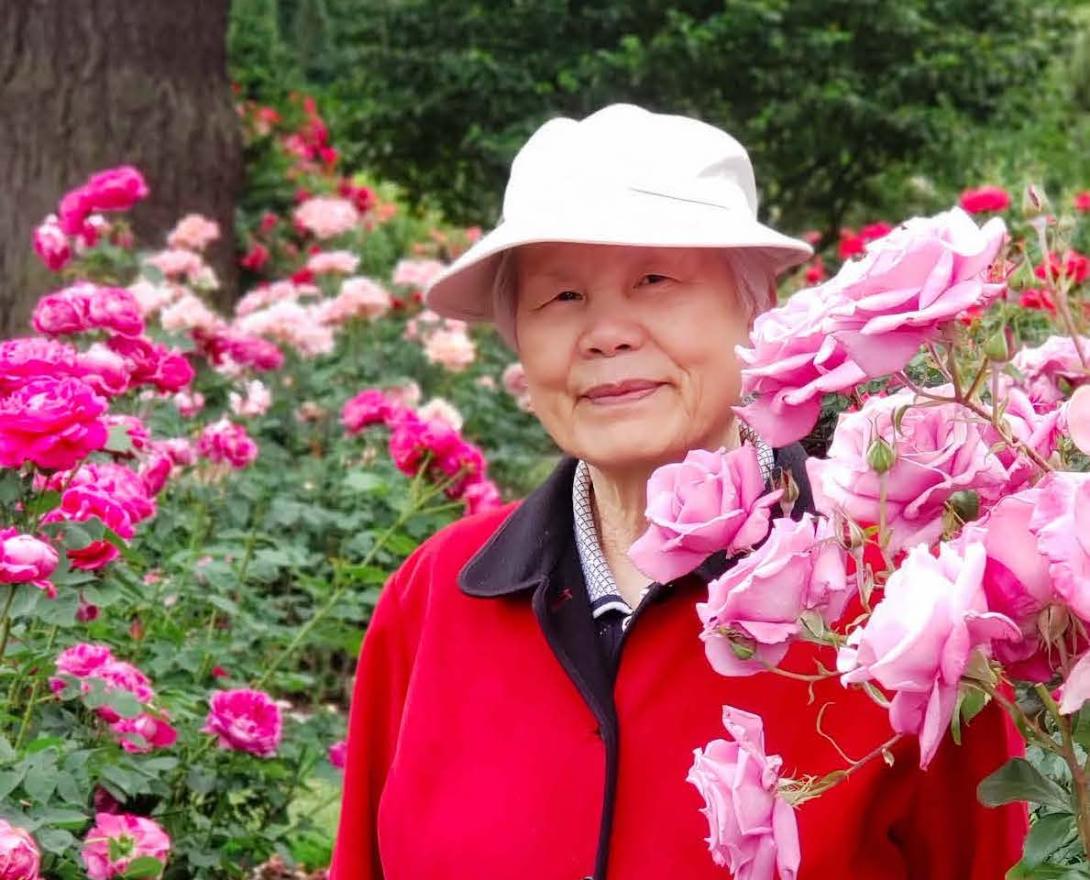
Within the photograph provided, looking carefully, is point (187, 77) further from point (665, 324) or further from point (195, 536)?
point (665, 324)

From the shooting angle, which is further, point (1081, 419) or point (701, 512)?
point (701, 512)

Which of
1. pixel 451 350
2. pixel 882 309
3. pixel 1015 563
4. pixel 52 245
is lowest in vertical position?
pixel 451 350

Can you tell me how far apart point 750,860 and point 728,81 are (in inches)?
306

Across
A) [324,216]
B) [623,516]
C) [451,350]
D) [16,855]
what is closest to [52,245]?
[451,350]

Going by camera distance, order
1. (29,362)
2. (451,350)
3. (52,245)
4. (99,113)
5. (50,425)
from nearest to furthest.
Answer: (50,425), (29,362), (52,245), (451,350), (99,113)

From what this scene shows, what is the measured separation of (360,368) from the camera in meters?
6.00

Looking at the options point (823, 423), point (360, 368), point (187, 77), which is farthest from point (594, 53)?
Result: point (823, 423)

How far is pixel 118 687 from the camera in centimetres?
272

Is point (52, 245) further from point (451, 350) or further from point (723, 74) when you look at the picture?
point (723, 74)

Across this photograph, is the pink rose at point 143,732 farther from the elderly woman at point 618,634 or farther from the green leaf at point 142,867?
the elderly woman at point 618,634

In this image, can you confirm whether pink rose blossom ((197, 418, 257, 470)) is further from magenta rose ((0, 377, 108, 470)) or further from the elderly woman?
the elderly woman

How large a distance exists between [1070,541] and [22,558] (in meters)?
1.60

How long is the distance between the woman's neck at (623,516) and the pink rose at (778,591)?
0.79 metres

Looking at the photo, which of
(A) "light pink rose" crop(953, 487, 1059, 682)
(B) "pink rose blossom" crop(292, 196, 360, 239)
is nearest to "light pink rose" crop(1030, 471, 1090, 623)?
(A) "light pink rose" crop(953, 487, 1059, 682)
